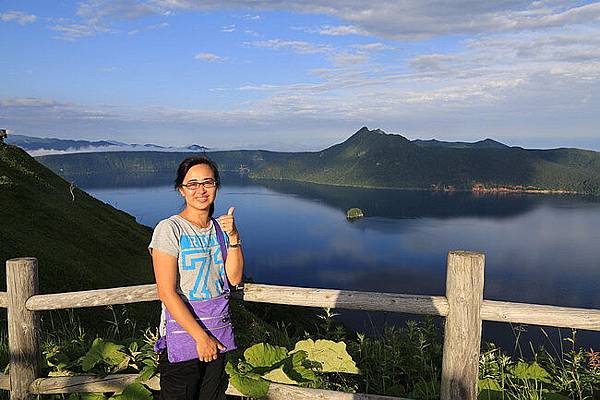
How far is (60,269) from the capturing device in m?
22.8

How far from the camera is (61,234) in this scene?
30.1 metres

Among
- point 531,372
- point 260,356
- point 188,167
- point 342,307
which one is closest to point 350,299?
point 342,307

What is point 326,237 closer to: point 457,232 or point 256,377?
point 457,232

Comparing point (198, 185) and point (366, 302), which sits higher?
point (198, 185)

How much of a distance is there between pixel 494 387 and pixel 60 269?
2275 cm

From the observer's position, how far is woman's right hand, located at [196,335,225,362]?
12.0ft

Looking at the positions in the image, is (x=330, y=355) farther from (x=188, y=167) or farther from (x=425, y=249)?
(x=425, y=249)

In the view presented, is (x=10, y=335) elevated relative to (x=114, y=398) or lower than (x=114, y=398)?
Result: elevated

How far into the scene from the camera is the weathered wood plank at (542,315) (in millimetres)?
3754

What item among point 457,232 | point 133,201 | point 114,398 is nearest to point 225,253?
point 114,398

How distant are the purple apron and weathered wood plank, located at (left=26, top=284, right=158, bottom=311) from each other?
776mm

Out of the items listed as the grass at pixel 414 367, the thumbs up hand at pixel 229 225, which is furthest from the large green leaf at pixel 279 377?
the thumbs up hand at pixel 229 225

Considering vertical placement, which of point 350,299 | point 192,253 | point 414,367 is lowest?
point 414,367

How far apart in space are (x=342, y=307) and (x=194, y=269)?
4.58 feet
